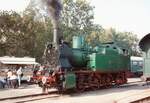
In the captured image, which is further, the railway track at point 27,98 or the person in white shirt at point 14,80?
the person in white shirt at point 14,80

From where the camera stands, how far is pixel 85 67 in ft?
71.0

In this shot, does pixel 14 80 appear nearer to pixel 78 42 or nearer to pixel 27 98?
pixel 78 42

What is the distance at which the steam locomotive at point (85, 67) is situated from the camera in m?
18.6

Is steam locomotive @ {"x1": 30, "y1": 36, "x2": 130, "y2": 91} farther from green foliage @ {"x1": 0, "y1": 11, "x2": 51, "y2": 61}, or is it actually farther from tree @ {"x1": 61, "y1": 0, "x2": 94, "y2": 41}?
tree @ {"x1": 61, "y1": 0, "x2": 94, "y2": 41}

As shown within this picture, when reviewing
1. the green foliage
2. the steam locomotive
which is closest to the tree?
the green foliage

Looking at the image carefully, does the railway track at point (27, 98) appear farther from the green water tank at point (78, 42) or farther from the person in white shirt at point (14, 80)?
the person in white shirt at point (14, 80)

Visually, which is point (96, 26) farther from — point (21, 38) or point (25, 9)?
point (21, 38)

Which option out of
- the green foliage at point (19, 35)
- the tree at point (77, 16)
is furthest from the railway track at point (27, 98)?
the tree at point (77, 16)

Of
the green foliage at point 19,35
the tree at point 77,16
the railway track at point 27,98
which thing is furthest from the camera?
the tree at point 77,16

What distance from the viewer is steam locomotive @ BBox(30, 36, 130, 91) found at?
18.6 meters

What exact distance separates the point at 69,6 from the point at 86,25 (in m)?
4.72

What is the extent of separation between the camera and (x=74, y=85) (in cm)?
1934

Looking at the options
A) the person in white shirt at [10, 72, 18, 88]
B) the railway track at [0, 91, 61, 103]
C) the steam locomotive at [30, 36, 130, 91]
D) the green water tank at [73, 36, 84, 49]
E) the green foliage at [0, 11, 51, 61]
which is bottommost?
the railway track at [0, 91, 61, 103]

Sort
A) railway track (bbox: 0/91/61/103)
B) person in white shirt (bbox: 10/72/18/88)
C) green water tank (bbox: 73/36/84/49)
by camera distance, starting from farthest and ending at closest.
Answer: person in white shirt (bbox: 10/72/18/88) < green water tank (bbox: 73/36/84/49) < railway track (bbox: 0/91/61/103)
